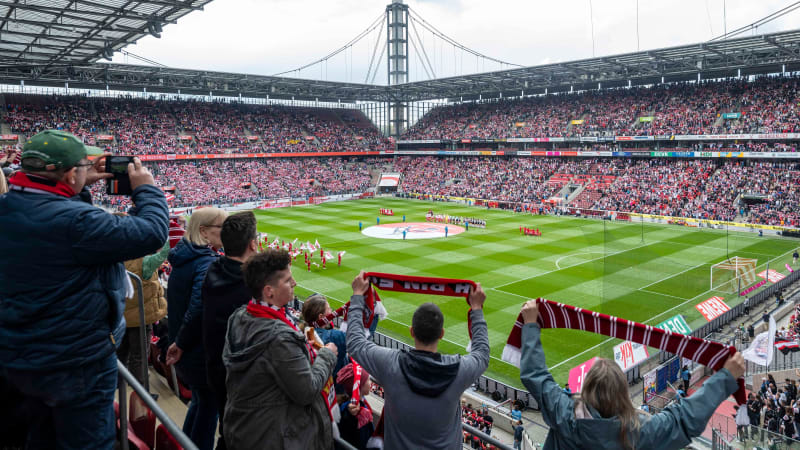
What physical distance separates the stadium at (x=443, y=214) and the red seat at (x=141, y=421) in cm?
5

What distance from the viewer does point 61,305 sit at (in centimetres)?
296

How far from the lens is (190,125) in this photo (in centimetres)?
6938

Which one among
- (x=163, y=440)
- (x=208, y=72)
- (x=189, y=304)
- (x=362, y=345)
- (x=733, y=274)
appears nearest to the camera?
(x=362, y=345)

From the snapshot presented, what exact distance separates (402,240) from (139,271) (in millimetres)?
32377

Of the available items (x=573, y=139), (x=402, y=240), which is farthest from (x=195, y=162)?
(x=573, y=139)

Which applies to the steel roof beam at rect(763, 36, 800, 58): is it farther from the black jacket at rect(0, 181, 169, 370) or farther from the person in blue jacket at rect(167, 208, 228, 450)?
the black jacket at rect(0, 181, 169, 370)

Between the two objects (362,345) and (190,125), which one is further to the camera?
(190,125)

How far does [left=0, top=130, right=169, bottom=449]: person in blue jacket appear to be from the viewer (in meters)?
2.91

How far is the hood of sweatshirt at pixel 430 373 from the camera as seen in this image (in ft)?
10.8

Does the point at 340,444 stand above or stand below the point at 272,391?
below

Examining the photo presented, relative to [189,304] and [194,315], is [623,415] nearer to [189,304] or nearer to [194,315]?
[194,315]

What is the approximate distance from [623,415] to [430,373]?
1140 millimetres

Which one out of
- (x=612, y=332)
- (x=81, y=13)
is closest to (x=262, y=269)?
(x=612, y=332)

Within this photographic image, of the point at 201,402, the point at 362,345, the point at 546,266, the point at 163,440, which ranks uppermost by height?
the point at 362,345
